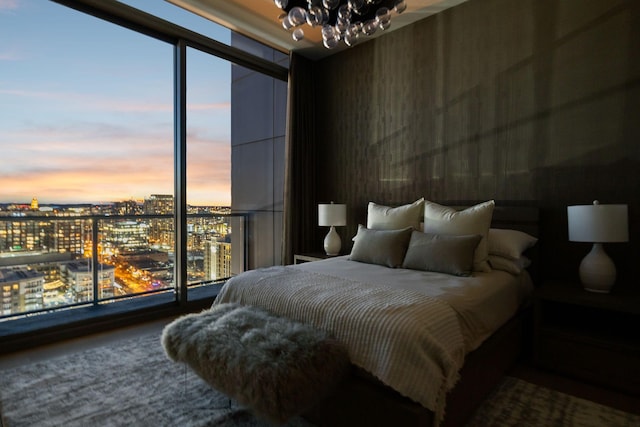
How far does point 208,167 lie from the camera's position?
4297 mm

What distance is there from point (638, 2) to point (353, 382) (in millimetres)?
3296

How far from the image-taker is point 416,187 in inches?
147

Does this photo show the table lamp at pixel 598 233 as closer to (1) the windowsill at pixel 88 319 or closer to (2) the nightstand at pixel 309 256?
(2) the nightstand at pixel 309 256

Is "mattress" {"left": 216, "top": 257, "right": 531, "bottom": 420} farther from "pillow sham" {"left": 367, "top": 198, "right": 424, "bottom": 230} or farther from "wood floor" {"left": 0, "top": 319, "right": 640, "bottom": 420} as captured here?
"pillow sham" {"left": 367, "top": 198, "right": 424, "bottom": 230}

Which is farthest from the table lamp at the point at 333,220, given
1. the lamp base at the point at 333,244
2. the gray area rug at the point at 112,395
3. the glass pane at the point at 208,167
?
the gray area rug at the point at 112,395

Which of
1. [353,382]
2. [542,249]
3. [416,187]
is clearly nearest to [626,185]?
[542,249]

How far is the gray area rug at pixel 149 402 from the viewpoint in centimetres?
177

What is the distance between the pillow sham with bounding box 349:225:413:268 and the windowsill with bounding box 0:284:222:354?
1.94m

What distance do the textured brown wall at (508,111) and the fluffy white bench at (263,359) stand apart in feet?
7.72

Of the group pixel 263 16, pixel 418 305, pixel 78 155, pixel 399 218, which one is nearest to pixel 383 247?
pixel 399 218

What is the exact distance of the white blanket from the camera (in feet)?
4.78

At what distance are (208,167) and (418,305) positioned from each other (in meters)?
3.36

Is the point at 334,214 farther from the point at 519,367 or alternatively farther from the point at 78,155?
the point at 78,155

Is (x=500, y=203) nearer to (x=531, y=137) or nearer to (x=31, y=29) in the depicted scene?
(x=531, y=137)
